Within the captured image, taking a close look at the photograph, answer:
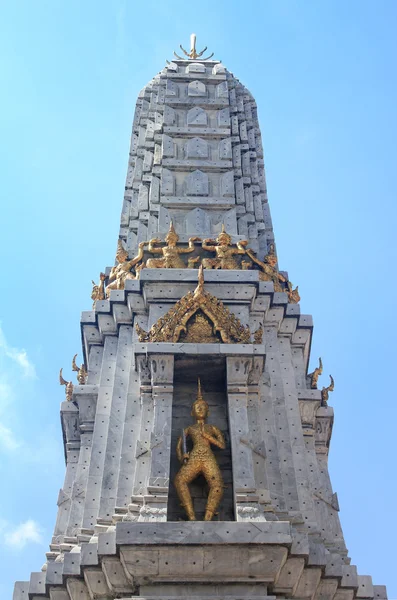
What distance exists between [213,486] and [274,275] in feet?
31.6

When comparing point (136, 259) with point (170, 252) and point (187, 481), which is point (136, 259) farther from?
point (187, 481)

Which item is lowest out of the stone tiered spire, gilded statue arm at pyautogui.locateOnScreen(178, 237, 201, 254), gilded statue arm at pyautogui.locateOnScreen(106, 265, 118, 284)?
gilded statue arm at pyautogui.locateOnScreen(106, 265, 118, 284)

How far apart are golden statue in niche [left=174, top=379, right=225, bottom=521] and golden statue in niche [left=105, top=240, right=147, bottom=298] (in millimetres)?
6455

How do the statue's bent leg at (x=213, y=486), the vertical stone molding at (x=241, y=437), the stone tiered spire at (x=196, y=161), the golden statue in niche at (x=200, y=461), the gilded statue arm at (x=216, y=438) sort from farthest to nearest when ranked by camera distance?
the stone tiered spire at (x=196, y=161), the gilded statue arm at (x=216, y=438), the golden statue in niche at (x=200, y=461), the statue's bent leg at (x=213, y=486), the vertical stone molding at (x=241, y=437)

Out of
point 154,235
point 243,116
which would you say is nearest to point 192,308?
point 154,235

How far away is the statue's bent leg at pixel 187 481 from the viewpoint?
74.8 ft

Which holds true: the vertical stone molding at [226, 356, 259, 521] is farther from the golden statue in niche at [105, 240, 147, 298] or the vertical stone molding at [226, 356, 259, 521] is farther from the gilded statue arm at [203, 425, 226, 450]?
the golden statue in niche at [105, 240, 147, 298]

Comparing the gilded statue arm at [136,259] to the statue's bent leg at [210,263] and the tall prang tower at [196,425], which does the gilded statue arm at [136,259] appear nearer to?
the tall prang tower at [196,425]

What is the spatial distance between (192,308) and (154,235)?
5191mm

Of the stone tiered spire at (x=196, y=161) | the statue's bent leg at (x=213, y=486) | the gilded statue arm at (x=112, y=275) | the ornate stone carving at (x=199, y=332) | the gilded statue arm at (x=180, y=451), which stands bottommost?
the statue's bent leg at (x=213, y=486)

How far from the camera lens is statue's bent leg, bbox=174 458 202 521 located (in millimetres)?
22812

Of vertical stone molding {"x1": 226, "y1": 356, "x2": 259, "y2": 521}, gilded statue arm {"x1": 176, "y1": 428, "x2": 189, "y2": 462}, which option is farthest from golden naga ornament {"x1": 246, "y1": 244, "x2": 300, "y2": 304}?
gilded statue arm {"x1": 176, "y1": 428, "x2": 189, "y2": 462}

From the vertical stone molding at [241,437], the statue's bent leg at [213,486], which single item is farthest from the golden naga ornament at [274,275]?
the statue's bent leg at [213,486]

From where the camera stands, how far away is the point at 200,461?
2342cm
